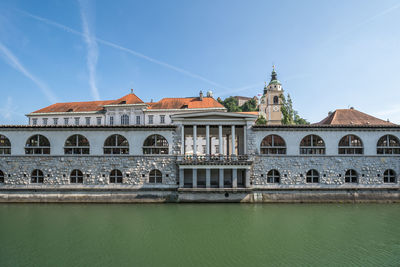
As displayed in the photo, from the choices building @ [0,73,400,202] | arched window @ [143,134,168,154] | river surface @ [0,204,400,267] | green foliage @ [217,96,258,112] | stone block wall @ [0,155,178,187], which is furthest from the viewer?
green foliage @ [217,96,258,112]

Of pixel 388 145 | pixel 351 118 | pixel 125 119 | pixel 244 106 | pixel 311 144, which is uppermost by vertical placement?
pixel 244 106

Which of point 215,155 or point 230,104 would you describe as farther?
point 230,104

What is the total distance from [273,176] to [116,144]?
1483cm

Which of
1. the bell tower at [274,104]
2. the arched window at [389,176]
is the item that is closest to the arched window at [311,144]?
the arched window at [389,176]

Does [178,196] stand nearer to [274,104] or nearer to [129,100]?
[129,100]

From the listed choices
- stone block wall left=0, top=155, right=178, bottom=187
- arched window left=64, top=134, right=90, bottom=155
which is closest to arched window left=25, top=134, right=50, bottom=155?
stone block wall left=0, top=155, right=178, bottom=187

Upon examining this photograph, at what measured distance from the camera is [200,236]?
11.8 m

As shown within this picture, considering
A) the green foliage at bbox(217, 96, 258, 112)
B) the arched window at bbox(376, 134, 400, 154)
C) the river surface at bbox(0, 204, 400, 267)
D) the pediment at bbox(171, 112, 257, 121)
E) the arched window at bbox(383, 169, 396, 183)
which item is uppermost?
the green foliage at bbox(217, 96, 258, 112)

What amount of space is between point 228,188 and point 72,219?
12.0m

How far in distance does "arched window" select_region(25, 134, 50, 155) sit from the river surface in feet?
16.8

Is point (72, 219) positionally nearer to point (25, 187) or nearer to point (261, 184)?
point (25, 187)

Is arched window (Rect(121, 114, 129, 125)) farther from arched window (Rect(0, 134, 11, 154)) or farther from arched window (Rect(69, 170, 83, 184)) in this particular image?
arched window (Rect(69, 170, 83, 184))

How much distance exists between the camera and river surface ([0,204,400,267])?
9.41 meters

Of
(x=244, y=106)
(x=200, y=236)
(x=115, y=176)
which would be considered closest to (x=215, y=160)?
(x=200, y=236)
